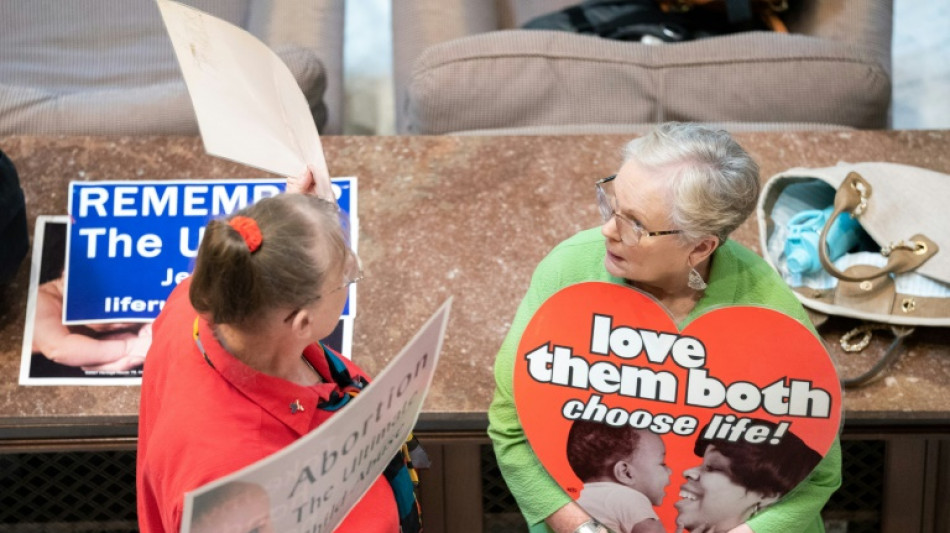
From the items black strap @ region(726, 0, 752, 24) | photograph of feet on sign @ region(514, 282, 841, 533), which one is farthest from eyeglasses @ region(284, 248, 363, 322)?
black strap @ region(726, 0, 752, 24)

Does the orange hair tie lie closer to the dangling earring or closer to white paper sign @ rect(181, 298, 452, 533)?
white paper sign @ rect(181, 298, 452, 533)

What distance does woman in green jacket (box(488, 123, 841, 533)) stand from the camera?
1501mm

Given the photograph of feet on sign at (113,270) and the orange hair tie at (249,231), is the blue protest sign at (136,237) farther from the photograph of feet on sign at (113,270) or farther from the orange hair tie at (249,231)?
the orange hair tie at (249,231)

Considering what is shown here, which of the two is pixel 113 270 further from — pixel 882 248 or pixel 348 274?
pixel 882 248

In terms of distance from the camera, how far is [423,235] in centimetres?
221

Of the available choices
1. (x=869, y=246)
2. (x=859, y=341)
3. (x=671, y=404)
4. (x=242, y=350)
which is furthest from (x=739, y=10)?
(x=242, y=350)

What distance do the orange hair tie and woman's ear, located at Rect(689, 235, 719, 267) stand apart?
65cm

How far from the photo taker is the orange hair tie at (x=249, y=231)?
4.05ft

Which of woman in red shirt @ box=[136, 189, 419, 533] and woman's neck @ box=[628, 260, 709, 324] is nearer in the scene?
woman in red shirt @ box=[136, 189, 419, 533]

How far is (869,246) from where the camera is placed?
2.10 metres

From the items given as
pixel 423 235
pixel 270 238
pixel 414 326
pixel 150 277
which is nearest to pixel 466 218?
pixel 423 235

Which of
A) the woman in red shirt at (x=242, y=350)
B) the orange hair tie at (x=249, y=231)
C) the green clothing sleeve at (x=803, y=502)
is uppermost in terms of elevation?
the orange hair tie at (x=249, y=231)

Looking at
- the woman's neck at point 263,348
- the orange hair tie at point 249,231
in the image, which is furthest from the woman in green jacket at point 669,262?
the orange hair tie at point 249,231

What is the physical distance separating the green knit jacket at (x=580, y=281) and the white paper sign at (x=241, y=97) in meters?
0.38
